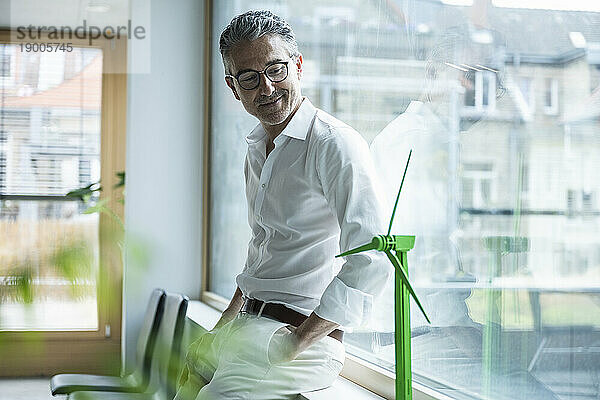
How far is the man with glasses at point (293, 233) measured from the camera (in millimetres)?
1471

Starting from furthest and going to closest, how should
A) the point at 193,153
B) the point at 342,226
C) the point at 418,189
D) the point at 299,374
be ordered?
1. the point at 193,153
2. the point at 418,189
3. the point at 299,374
4. the point at 342,226

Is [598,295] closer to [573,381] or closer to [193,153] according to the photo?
[573,381]

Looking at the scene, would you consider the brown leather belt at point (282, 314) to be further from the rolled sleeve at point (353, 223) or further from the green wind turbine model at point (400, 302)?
the green wind turbine model at point (400, 302)

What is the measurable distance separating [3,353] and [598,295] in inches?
35.6

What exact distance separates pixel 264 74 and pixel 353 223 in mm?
353

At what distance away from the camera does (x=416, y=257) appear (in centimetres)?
189

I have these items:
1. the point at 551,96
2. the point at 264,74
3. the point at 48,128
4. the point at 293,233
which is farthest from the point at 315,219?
the point at 48,128

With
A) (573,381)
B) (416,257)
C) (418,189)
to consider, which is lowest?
(573,381)

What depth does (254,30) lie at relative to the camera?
62.5 inches

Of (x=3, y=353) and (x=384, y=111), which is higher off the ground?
(x=384, y=111)

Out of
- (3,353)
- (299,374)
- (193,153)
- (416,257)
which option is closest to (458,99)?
(416,257)

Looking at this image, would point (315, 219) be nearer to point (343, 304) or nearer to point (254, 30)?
point (343, 304)

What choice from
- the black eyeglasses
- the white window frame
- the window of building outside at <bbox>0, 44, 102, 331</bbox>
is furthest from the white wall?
the black eyeglasses

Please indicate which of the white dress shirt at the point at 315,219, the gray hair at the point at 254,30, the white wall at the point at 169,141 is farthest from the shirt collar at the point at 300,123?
the white wall at the point at 169,141
